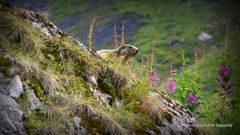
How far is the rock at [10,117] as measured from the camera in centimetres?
462

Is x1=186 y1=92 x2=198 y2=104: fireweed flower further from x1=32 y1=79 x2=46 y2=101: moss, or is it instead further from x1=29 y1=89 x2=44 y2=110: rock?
x1=29 y1=89 x2=44 y2=110: rock

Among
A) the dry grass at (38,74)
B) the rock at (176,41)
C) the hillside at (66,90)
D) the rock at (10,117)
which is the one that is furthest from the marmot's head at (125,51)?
the rock at (176,41)

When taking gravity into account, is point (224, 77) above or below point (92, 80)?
below

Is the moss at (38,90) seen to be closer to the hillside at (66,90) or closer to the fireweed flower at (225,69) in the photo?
the hillside at (66,90)

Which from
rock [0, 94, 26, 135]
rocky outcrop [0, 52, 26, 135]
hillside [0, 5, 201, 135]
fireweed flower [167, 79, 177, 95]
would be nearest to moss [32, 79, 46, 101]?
hillside [0, 5, 201, 135]

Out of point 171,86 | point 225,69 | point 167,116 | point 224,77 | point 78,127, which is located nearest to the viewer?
point 78,127

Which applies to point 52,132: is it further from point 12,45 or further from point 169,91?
point 169,91

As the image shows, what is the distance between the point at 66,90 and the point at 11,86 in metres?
1.09

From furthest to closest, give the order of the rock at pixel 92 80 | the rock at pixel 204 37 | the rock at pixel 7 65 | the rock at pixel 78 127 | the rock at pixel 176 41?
the rock at pixel 204 37 → the rock at pixel 176 41 → the rock at pixel 92 80 → the rock at pixel 78 127 → the rock at pixel 7 65

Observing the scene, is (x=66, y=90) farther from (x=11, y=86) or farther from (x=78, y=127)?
(x=11, y=86)

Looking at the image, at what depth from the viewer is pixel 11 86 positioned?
5.10m

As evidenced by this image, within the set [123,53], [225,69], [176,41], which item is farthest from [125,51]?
[176,41]

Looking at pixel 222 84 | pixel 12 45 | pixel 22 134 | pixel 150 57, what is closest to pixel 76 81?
pixel 12 45

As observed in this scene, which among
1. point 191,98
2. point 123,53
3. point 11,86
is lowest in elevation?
point 191,98
